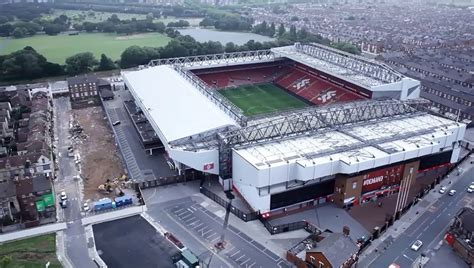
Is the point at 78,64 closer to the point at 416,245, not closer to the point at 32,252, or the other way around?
the point at 32,252

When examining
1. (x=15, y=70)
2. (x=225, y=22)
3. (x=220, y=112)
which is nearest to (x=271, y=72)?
(x=220, y=112)

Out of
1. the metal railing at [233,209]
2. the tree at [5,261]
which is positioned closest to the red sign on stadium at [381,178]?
the metal railing at [233,209]

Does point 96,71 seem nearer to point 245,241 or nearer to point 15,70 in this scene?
point 15,70

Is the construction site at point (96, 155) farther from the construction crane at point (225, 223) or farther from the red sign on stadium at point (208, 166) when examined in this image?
the construction crane at point (225, 223)

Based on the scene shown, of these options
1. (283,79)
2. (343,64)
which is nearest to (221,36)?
(283,79)

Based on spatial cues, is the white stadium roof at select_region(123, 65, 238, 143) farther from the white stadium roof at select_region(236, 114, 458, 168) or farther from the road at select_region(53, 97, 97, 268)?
the road at select_region(53, 97, 97, 268)

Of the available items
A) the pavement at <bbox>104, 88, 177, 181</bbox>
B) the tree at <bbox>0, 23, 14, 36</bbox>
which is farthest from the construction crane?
the tree at <bbox>0, 23, 14, 36</bbox>
